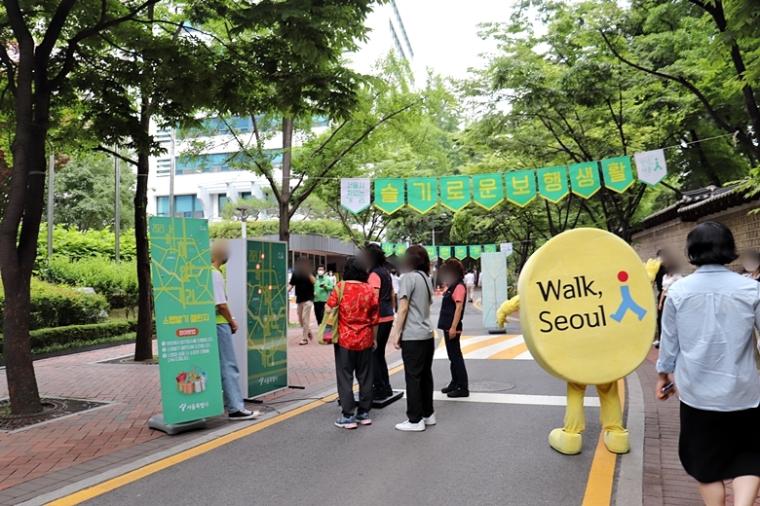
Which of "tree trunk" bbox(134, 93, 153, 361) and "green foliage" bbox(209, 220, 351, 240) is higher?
"green foliage" bbox(209, 220, 351, 240)

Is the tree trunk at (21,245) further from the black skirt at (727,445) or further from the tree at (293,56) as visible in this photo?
the black skirt at (727,445)

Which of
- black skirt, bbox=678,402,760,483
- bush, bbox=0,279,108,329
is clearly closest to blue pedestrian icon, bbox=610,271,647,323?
black skirt, bbox=678,402,760,483

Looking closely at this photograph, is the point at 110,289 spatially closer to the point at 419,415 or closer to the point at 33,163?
the point at 33,163

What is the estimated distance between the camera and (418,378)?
567cm

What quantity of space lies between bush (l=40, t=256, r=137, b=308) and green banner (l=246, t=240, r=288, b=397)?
11174 millimetres

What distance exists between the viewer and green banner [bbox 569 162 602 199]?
1293 centimetres

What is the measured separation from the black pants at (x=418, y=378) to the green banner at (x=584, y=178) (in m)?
8.62

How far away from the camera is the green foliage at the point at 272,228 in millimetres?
39469

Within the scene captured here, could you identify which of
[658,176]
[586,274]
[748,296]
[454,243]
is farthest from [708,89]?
[454,243]

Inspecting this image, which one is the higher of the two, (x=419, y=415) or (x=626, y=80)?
(x=626, y=80)

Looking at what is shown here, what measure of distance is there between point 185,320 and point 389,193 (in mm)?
8298

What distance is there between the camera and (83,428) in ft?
19.8

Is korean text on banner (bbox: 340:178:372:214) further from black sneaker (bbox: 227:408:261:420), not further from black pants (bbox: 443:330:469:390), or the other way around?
black sneaker (bbox: 227:408:261:420)

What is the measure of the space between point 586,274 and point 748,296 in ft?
5.61
